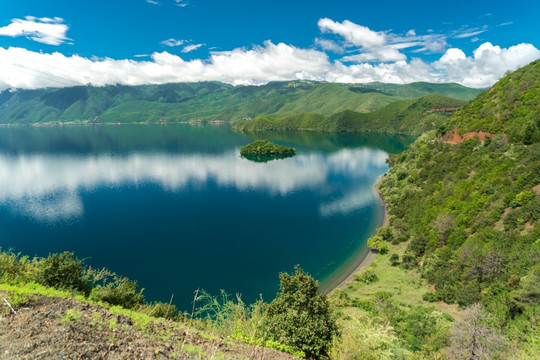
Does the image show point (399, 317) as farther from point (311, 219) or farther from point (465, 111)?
point (465, 111)

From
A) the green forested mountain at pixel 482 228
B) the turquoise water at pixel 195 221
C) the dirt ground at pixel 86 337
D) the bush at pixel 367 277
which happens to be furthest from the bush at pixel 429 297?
the dirt ground at pixel 86 337

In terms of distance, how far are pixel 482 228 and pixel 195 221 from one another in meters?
71.8

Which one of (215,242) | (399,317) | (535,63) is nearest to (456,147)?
(535,63)

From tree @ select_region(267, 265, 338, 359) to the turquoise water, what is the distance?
24.6 metres

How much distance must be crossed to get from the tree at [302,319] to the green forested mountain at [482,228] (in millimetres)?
9902

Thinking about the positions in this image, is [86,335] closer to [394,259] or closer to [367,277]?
[367,277]

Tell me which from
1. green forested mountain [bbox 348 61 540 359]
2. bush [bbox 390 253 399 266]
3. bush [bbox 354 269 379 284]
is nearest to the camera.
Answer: green forested mountain [bbox 348 61 540 359]

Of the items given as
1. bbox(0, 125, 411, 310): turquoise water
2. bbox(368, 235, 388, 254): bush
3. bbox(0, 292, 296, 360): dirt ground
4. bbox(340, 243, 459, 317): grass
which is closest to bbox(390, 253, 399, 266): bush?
bbox(340, 243, 459, 317): grass

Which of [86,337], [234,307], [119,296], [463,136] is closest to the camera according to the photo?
[86,337]

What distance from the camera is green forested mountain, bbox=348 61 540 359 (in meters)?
29.5

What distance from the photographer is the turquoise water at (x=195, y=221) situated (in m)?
57.2

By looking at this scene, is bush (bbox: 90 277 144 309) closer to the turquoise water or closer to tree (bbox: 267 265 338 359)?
the turquoise water

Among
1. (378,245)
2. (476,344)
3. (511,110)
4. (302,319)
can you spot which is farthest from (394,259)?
(511,110)

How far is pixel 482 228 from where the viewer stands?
47.9 metres
